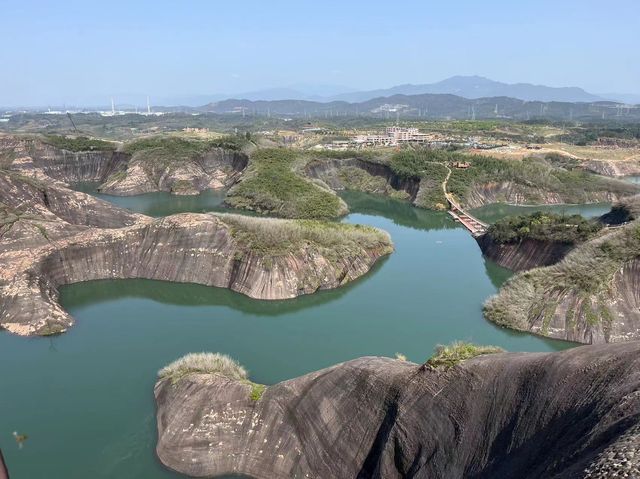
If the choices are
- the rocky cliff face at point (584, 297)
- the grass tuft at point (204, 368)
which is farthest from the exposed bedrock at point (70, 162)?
the rocky cliff face at point (584, 297)

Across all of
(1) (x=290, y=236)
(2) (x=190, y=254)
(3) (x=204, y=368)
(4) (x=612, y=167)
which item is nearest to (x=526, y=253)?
(1) (x=290, y=236)

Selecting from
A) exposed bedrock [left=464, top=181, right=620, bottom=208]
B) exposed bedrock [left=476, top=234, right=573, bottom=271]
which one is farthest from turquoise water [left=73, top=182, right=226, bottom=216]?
exposed bedrock [left=476, top=234, right=573, bottom=271]

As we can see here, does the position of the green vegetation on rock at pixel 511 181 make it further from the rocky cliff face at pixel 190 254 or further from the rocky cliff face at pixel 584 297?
the rocky cliff face at pixel 584 297

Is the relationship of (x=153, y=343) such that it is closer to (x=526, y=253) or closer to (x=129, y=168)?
(x=526, y=253)

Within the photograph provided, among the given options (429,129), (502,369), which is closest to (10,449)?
(502,369)

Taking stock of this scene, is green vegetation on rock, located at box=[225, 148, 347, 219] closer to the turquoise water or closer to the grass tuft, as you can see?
the turquoise water

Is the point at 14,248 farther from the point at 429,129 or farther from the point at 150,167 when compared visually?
the point at 429,129
